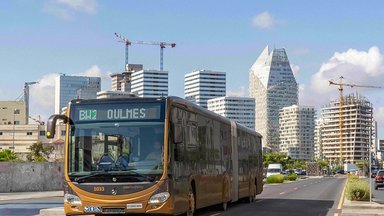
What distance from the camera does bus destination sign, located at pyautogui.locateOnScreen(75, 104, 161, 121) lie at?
52.6ft

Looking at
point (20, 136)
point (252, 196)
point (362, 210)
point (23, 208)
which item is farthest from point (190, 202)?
point (20, 136)

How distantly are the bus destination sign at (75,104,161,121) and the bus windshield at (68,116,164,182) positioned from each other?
0.14m

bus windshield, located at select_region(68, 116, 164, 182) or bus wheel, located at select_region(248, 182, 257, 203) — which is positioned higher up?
bus windshield, located at select_region(68, 116, 164, 182)

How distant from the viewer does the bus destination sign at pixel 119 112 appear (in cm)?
1605

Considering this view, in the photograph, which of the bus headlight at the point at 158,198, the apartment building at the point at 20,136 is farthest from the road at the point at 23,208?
the apartment building at the point at 20,136

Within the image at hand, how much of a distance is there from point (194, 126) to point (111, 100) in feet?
10.7

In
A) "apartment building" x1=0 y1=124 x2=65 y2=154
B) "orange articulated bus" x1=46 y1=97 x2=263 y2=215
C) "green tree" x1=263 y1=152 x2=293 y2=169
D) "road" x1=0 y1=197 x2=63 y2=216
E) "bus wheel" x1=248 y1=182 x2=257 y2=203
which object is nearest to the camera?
"orange articulated bus" x1=46 y1=97 x2=263 y2=215

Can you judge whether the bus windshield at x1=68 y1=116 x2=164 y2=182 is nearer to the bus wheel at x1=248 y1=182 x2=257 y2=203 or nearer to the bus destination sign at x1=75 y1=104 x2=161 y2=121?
the bus destination sign at x1=75 y1=104 x2=161 y2=121

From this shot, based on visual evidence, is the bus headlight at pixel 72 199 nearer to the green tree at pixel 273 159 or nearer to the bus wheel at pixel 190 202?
the bus wheel at pixel 190 202

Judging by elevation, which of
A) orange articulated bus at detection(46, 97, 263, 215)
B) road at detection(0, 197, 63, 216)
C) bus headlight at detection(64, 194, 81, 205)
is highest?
orange articulated bus at detection(46, 97, 263, 215)

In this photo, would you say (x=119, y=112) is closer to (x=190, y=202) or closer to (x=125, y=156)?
(x=125, y=156)

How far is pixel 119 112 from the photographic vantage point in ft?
53.0

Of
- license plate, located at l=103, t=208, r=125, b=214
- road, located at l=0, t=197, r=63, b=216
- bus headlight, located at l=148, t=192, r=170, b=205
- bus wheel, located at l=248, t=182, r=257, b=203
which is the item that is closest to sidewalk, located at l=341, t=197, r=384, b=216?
bus wheel, located at l=248, t=182, r=257, b=203

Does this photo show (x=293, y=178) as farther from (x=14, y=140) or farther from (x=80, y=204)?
(x=14, y=140)
